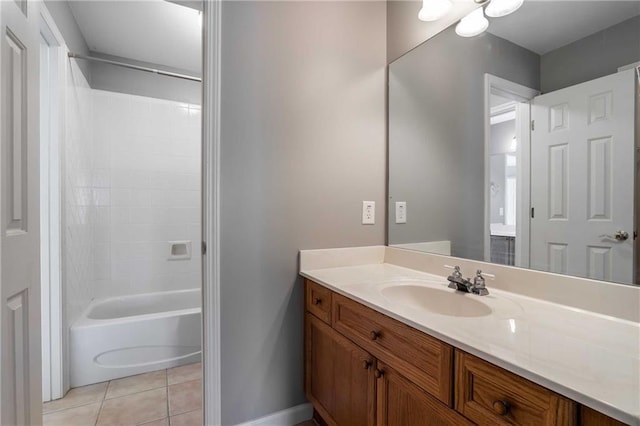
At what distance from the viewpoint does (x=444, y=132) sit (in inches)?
58.0

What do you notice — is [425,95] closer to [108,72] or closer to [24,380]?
[24,380]

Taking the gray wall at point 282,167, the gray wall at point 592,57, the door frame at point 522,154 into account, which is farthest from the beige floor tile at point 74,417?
the gray wall at point 592,57

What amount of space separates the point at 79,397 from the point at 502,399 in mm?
2202

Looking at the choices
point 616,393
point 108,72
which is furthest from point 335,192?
point 108,72

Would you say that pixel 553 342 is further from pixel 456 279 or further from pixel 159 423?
pixel 159 423

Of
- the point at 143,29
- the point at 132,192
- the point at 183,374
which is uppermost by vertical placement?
the point at 143,29

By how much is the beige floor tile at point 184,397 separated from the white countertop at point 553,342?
1.24 meters

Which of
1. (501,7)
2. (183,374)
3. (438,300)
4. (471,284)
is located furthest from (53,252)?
(501,7)

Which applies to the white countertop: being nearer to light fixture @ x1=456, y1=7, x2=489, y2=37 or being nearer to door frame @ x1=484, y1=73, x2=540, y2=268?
door frame @ x1=484, y1=73, x2=540, y2=268

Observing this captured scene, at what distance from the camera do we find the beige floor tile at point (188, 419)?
151cm

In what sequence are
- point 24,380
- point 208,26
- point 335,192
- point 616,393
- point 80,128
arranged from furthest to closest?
point 80,128 < point 335,192 < point 208,26 < point 24,380 < point 616,393

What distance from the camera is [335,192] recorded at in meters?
1.54

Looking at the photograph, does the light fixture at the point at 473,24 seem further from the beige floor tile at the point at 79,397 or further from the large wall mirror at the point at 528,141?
the beige floor tile at the point at 79,397

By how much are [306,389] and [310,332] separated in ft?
0.98
